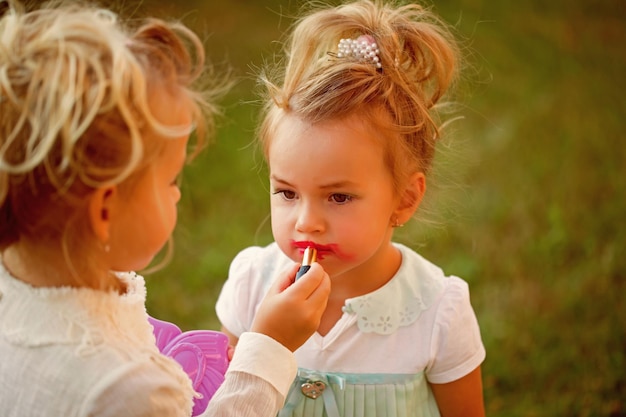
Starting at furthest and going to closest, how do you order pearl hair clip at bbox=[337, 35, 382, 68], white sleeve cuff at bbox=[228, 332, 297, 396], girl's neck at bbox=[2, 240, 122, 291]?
pearl hair clip at bbox=[337, 35, 382, 68] < white sleeve cuff at bbox=[228, 332, 297, 396] < girl's neck at bbox=[2, 240, 122, 291]

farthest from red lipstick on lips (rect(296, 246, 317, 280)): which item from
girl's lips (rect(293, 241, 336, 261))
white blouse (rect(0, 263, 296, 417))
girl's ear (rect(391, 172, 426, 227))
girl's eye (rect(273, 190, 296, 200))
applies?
white blouse (rect(0, 263, 296, 417))

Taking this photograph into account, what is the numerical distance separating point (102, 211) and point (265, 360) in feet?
1.26

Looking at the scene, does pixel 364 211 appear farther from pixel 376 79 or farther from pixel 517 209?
pixel 517 209

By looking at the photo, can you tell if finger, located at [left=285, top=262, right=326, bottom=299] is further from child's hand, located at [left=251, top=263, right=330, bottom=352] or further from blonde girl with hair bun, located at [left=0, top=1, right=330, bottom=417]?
blonde girl with hair bun, located at [left=0, top=1, right=330, bottom=417]

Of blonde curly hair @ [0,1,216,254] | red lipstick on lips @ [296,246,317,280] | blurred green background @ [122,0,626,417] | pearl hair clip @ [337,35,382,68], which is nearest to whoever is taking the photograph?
blonde curly hair @ [0,1,216,254]

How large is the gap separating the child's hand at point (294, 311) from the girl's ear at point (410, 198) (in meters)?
0.30

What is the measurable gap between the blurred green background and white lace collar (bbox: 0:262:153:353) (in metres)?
0.85

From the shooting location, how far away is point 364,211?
61.7 inches

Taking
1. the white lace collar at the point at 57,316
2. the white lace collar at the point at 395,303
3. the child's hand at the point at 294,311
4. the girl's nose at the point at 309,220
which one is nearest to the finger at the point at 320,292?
the child's hand at the point at 294,311

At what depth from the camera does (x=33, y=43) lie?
1.14 m

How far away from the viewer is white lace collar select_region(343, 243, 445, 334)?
1684 millimetres

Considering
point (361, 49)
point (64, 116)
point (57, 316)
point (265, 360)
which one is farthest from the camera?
point (361, 49)

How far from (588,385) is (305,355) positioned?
47.2 inches

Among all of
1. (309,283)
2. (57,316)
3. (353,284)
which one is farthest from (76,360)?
(353,284)
